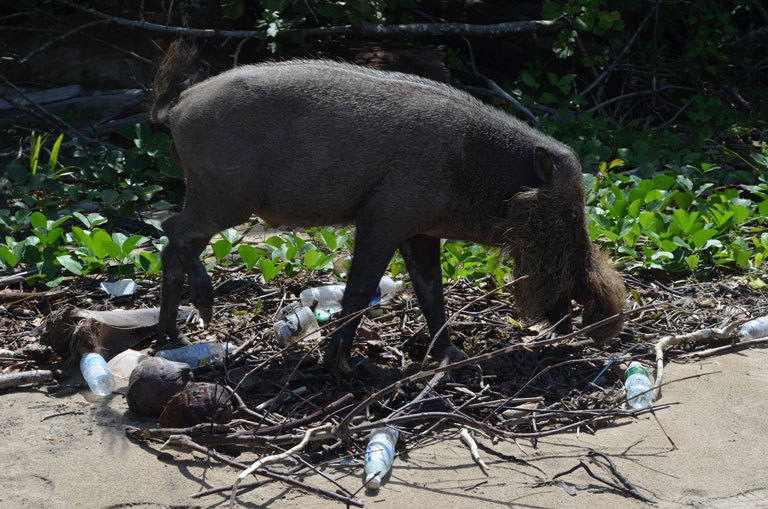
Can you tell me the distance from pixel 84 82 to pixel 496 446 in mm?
6705

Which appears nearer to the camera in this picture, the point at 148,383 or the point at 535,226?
the point at 148,383

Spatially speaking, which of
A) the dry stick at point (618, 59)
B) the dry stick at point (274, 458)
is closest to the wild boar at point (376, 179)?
the dry stick at point (274, 458)

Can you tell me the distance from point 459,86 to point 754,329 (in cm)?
462

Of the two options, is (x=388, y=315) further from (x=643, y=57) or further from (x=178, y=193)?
(x=643, y=57)

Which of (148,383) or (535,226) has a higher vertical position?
(535,226)

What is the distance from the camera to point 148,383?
3629mm

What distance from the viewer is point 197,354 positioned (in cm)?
426

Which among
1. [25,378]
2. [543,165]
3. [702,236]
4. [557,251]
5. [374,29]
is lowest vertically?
[25,378]

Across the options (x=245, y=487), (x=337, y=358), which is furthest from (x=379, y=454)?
(x=337, y=358)

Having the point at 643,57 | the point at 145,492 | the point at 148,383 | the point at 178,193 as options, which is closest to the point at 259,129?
the point at 148,383

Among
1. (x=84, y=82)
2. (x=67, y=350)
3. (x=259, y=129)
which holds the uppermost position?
(x=259, y=129)

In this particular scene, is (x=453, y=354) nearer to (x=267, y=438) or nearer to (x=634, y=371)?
(x=634, y=371)

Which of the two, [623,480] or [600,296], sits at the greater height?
[600,296]

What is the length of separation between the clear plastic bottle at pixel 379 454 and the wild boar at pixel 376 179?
743 millimetres
